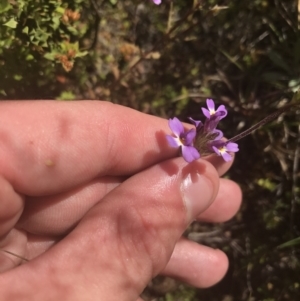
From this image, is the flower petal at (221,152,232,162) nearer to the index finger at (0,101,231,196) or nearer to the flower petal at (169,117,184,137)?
the flower petal at (169,117,184,137)

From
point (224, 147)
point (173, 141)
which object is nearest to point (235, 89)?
point (224, 147)

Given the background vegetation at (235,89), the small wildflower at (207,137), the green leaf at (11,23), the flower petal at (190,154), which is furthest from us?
the background vegetation at (235,89)

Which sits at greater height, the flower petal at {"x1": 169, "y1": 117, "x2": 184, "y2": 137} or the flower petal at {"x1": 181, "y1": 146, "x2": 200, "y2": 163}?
the flower petal at {"x1": 169, "y1": 117, "x2": 184, "y2": 137}

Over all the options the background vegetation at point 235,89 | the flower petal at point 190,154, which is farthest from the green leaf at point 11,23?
the flower petal at point 190,154

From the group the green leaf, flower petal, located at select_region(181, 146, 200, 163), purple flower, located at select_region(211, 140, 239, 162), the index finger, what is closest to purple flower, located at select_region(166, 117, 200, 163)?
flower petal, located at select_region(181, 146, 200, 163)

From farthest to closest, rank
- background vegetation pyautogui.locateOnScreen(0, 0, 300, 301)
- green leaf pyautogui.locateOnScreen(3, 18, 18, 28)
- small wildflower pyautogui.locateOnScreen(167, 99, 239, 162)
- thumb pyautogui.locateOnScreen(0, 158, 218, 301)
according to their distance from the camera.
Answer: background vegetation pyautogui.locateOnScreen(0, 0, 300, 301), green leaf pyautogui.locateOnScreen(3, 18, 18, 28), small wildflower pyautogui.locateOnScreen(167, 99, 239, 162), thumb pyautogui.locateOnScreen(0, 158, 218, 301)

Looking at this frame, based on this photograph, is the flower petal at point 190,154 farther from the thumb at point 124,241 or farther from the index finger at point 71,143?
the index finger at point 71,143

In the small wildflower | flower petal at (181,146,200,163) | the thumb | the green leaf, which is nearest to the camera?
the thumb

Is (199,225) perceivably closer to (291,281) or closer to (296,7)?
(291,281)
